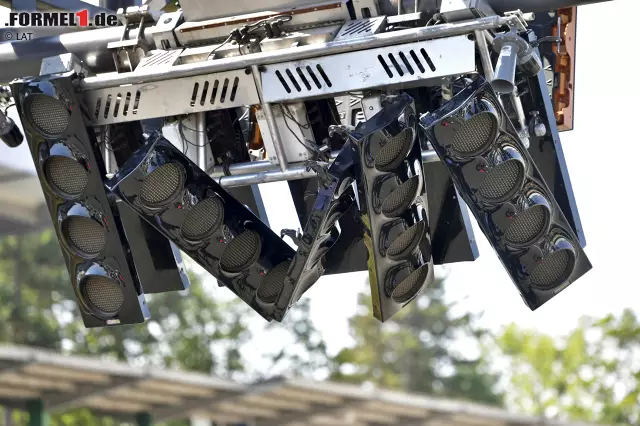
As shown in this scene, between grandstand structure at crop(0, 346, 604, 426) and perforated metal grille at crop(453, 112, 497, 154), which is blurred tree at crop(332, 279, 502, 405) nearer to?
grandstand structure at crop(0, 346, 604, 426)

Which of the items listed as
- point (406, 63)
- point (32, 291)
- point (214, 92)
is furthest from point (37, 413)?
point (32, 291)

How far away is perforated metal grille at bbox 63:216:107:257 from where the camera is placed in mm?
5309

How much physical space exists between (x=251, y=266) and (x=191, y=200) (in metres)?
0.37

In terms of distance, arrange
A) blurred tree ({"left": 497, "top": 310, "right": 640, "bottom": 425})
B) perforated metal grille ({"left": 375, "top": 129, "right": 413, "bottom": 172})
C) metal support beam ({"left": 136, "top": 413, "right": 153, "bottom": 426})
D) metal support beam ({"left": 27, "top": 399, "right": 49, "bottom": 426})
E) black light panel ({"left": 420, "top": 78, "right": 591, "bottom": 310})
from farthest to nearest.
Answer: blurred tree ({"left": 497, "top": 310, "right": 640, "bottom": 425})
metal support beam ({"left": 136, "top": 413, "right": 153, "bottom": 426})
metal support beam ({"left": 27, "top": 399, "right": 49, "bottom": 426})
perforated metal grille ({"left": 375, "top": 129, "right": 413, "bottom": 172})
black light panel ({"left": 420, "top": 78, "right": 591, "bottom": 310})

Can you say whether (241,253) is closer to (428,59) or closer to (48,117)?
(48,117)

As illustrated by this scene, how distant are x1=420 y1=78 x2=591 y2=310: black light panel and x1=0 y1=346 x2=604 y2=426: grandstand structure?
28.9 ft

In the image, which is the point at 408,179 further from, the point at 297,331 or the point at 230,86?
the point at 297,331

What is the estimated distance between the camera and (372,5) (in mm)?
5121

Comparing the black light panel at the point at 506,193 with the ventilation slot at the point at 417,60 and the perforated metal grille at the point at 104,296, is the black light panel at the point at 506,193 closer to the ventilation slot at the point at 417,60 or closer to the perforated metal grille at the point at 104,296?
the ventilation slot at the point at 417,60

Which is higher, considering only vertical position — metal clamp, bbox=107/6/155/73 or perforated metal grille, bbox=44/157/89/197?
metal clamp, bbox=107/6/155/73

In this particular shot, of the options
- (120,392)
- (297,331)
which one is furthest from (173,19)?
(297,331)

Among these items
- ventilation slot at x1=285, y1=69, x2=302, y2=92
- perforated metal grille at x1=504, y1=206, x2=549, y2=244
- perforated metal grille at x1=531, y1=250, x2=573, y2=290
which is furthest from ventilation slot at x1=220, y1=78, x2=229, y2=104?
perforated metal grille at x1=531, y1=250, x2=573, y2=290

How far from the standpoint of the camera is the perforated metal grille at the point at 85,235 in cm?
531

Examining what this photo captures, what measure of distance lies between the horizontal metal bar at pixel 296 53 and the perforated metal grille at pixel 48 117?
0.14 m
